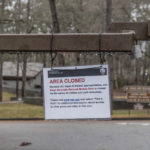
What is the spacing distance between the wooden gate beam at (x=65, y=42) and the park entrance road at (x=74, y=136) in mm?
3254

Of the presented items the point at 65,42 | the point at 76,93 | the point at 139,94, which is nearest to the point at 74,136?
the point at 76,93

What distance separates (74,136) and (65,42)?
4705 millimetres

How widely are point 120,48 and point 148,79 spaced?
4427 centimetres

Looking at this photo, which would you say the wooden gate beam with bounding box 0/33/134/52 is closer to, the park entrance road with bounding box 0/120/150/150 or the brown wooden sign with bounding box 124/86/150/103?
the park entrance road with bounding box 0/120/150/150

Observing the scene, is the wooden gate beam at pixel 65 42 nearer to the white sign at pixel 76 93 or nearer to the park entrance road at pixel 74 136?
the white sign at pixel 76 93

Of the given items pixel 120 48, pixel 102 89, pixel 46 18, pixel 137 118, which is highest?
pixel 46 18

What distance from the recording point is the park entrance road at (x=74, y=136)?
8.68 metres

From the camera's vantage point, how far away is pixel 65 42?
21.1 feet

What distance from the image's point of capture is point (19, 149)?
27.5ft

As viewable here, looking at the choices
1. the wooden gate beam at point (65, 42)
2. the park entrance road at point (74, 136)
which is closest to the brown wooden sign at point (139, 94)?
the park entrance road at point (74, 136)

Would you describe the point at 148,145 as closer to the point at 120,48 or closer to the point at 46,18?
the point at 120,48

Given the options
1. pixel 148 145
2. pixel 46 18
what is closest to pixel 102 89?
pixel 148 145

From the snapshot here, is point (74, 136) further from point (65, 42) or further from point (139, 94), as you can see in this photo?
point (139, 94)

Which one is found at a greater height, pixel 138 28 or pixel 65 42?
pixel 138 28
